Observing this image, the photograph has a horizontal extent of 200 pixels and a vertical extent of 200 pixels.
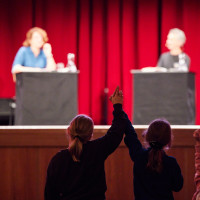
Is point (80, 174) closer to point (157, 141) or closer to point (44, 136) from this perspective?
point (157, 141)

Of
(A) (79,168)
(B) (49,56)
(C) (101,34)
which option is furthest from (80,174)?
(C) (101,34)

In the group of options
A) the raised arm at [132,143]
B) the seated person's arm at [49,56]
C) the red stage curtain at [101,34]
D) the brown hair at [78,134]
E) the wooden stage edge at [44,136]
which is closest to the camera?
the brown hair at [78,134]

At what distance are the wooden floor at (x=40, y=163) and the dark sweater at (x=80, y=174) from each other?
733 mm

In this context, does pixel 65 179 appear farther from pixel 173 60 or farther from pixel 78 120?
pixel 173 60

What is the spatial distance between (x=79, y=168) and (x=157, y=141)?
15.4 inches

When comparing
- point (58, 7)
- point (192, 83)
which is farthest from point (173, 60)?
point (58, 7)

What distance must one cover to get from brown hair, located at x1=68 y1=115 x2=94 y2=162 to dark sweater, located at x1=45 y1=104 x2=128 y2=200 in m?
0.04

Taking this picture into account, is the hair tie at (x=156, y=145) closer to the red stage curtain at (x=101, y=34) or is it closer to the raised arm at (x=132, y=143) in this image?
the raised arm at (x=132, y=143)

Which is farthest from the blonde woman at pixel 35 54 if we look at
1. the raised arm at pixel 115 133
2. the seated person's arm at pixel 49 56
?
the raised arm at pixel 115 133

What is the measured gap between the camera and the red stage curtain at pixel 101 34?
18.5ft

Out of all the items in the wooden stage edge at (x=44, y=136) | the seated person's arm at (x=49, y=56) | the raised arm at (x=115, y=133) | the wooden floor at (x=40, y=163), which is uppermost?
the seated person's arm at (x=49, y=56)

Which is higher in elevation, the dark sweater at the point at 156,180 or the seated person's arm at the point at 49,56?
the seated person's arm at the point at 49,56

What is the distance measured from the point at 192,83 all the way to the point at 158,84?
359mm

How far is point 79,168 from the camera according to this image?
1955mm
